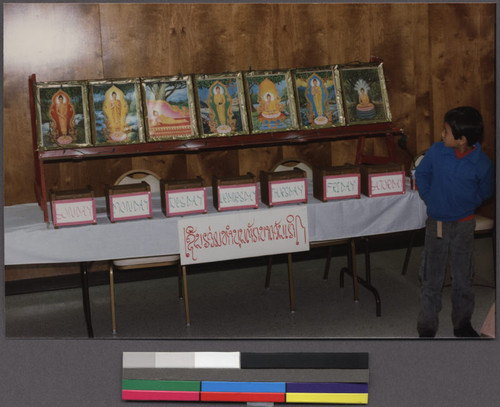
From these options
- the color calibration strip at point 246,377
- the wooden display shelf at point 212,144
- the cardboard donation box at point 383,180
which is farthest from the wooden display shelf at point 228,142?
the color calibration strip at point 246,377

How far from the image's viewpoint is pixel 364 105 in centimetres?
334

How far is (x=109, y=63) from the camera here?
309cm

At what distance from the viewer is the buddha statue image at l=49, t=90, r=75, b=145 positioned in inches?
119

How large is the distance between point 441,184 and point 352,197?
16.9 inches

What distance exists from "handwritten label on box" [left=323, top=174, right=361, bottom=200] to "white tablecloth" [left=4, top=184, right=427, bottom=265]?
3 centimetres

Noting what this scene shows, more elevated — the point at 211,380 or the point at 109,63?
the point at 109,63

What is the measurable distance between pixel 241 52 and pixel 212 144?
1.61 feet

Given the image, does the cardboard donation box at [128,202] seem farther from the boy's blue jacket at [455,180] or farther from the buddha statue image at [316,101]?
the boy's blue jacket at [455,180]

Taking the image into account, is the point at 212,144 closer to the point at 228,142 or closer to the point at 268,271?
the point at 228,142

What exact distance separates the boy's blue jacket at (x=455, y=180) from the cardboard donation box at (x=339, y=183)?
0.33 metres

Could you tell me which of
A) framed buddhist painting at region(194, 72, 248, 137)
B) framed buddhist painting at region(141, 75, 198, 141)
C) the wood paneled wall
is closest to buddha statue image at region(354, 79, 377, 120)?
the wood paneled wall

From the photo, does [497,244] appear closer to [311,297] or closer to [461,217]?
[461,217]

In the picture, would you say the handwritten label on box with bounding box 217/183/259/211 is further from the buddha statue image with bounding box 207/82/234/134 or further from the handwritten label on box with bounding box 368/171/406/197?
the handwritten label on box with bounding box 368/171/406/197

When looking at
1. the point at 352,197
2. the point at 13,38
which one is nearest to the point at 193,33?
the point at 13,38
